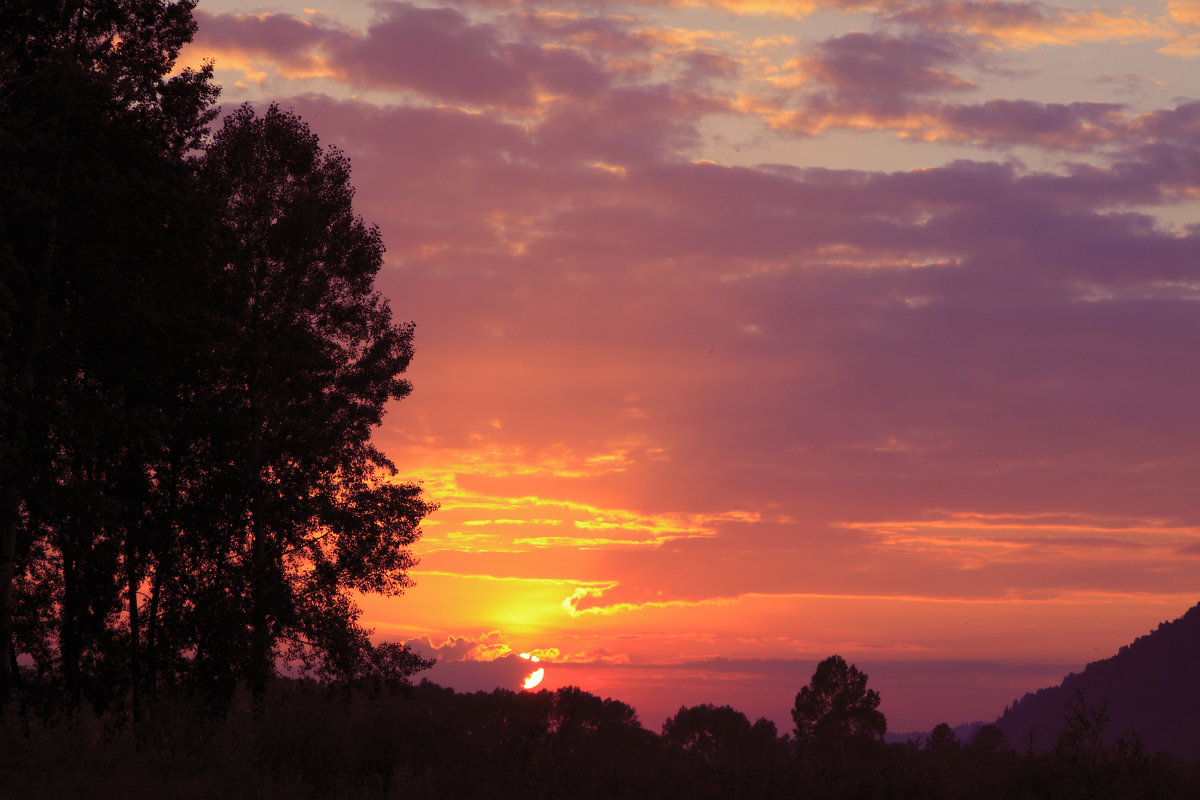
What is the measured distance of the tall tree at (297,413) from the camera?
2738cm

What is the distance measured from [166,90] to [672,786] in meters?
19.0

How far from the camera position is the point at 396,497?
29.3 metres

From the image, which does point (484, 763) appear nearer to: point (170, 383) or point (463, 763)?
point (463, 763)

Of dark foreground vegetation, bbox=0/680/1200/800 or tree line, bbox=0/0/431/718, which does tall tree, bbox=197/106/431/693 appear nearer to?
tree line, bbox=0/0/431/718

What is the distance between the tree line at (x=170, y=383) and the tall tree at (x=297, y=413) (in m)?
0.06

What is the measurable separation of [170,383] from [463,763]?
13145mm

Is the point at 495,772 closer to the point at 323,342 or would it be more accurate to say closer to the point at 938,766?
the point at 938,766

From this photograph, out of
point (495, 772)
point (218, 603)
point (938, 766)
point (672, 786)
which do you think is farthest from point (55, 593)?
point (938, 766)

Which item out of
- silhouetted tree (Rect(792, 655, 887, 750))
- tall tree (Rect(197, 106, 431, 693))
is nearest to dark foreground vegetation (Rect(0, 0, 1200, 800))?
tall tree (Rect(197, 106, 431, 693))

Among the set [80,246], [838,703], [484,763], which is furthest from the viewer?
[838,703]

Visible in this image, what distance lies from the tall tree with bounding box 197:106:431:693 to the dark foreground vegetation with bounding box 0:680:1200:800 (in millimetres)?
5869

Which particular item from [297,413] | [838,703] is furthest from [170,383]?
[838,703]

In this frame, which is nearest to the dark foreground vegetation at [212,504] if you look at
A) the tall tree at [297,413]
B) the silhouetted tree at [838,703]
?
the tall tree at [297,413]

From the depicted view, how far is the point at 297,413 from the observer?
2839 cm
